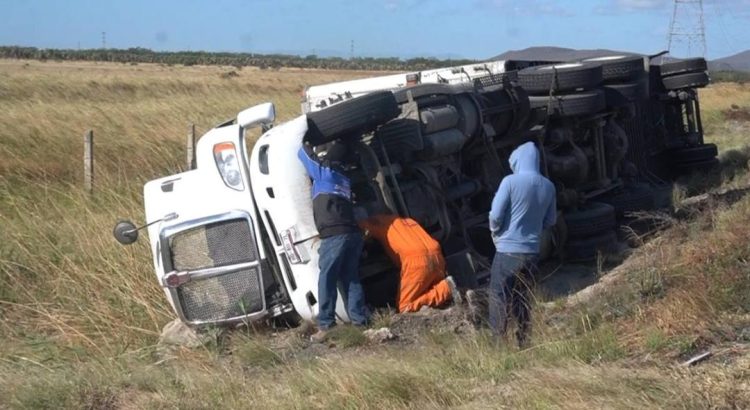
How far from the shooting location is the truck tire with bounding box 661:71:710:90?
1524 centimetres

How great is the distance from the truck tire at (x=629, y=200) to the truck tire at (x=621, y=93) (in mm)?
1174

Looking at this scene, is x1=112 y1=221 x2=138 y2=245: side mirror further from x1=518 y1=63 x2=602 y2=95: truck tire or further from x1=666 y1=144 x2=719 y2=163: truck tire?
x1=666 y1=144 x2=719 y2=163: truck tire

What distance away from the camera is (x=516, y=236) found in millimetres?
6961

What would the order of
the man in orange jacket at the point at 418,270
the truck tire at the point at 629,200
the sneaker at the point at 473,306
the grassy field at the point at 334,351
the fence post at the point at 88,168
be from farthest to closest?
1. the truck tire at the point at 629,200
2. the fence post at the point at 88,168
3. the man in orange jacket at the point at 418,270
4. the sneaker at the point at 473,306
5. the grassy field at the point at 334,351

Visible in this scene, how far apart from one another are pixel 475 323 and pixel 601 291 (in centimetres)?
114

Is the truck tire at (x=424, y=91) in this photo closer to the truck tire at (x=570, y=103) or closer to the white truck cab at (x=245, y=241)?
the white truck cab at (x=245, y=241)

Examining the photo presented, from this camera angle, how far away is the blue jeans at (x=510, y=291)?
6.83 metres

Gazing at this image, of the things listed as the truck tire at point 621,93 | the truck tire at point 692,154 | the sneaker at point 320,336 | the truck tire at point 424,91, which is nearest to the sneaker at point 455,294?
the sneaker at point 320,336

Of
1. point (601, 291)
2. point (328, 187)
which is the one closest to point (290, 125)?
point (328, 187)

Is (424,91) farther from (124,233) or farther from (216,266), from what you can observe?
(124,233)

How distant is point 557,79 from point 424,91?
114 inches

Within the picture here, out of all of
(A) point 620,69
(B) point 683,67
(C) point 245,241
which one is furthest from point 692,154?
(C) point 245,241

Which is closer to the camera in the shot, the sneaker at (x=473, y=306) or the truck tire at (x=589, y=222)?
the sneaker at (x=473, y=306)

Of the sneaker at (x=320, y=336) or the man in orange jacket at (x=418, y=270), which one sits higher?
the man in orange jacket at (x=418, y=270)
